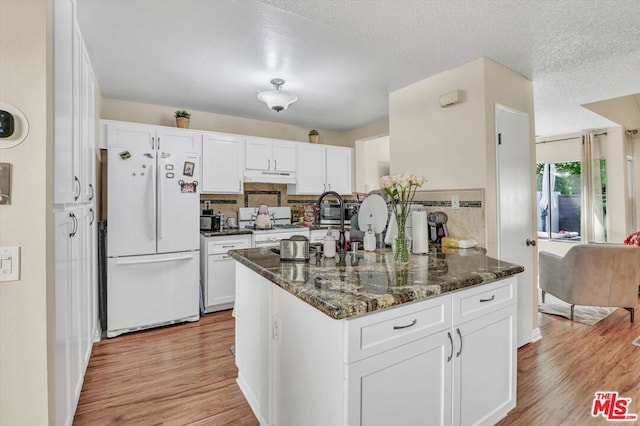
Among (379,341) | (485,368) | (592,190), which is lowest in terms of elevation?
(485,368)

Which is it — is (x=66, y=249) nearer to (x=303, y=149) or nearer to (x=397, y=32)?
(x=397, y=32)

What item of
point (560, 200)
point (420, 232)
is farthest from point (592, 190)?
point (420, 232)

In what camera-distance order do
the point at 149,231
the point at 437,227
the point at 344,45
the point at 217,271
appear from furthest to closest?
the point at 217,271 < the point at 149,231 < the point at 437,227 < the point at 344,45

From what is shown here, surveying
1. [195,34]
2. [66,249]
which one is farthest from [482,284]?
[195,34]

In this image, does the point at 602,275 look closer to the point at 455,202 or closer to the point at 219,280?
the point at 455,202

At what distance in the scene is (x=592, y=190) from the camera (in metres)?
5.54

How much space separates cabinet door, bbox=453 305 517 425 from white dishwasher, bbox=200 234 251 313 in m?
2.82

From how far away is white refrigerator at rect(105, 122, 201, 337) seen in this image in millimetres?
3061

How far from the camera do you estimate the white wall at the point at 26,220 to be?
112 cm

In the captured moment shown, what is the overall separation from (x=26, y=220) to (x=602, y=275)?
15.1 ft

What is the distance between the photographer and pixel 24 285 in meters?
1.14

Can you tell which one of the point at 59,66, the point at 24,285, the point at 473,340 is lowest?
the point at 473,340

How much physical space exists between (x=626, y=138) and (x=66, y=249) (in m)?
7.70

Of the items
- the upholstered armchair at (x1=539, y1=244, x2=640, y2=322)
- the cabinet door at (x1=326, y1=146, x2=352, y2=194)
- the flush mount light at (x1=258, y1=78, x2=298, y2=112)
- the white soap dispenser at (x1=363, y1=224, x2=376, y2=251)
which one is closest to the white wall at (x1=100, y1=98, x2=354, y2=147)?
the cabinet door at (x1=326, y1=146, x2=352, y2=194)
